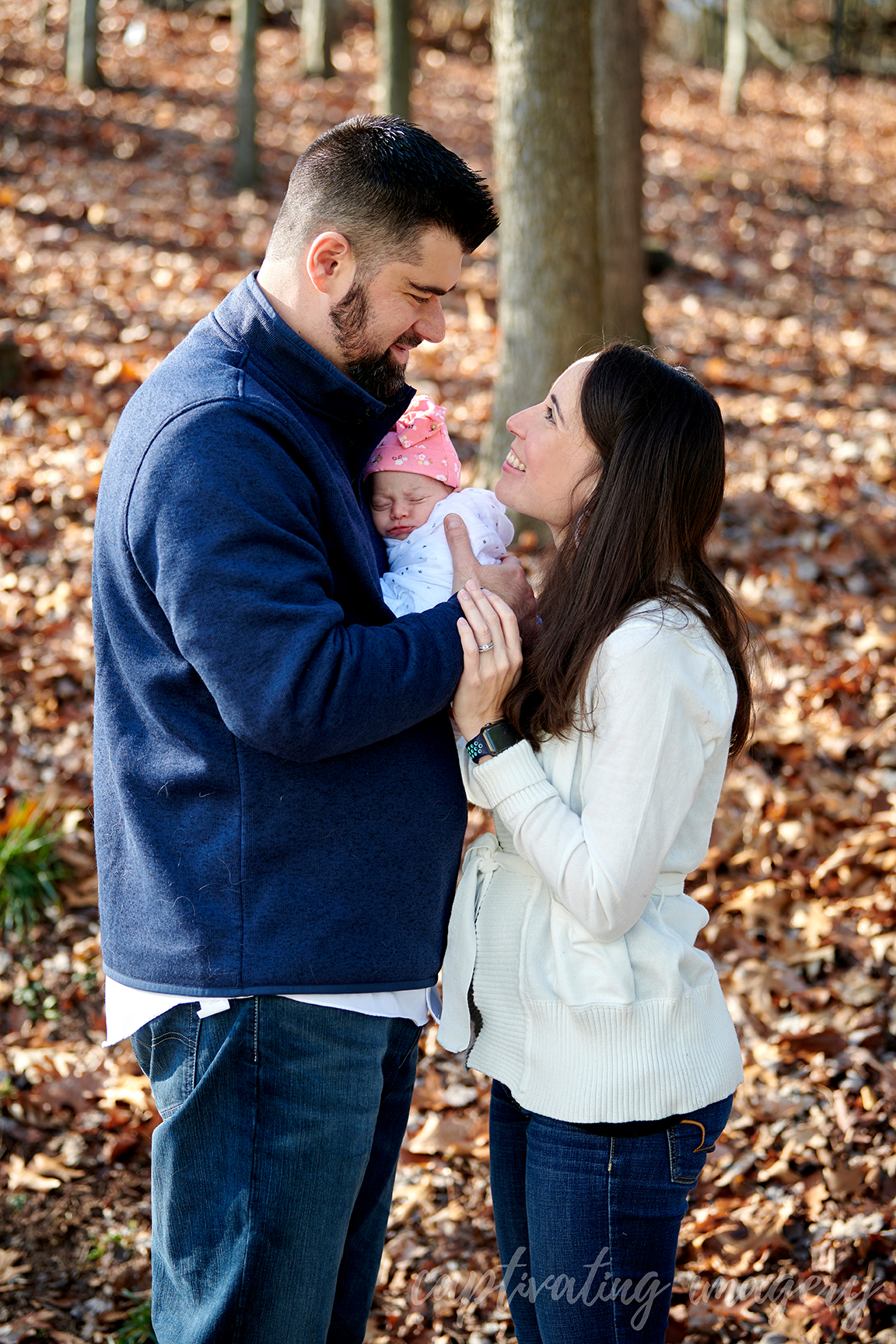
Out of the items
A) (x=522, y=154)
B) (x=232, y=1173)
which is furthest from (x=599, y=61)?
(x=232, y=1173)

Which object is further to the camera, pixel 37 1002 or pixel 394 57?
pixel 394 57

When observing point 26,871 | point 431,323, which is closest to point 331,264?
point 431,323

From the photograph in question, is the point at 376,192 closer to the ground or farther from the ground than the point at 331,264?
farther from the ground

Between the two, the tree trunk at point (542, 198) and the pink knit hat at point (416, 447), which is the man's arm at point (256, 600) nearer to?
the pink knit hat at point (416, 447)

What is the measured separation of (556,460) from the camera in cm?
242

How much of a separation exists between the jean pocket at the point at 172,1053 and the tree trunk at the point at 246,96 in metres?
13.7

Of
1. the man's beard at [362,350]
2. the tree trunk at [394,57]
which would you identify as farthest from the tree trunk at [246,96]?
the man's beard at [362,350]

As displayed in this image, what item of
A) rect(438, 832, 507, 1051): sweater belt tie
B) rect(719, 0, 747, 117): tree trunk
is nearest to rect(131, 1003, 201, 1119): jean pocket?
rect(438, 832, 507, 1051): sweater belt tie

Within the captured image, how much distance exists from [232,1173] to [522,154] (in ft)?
18.1

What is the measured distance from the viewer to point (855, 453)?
8008 millimetres

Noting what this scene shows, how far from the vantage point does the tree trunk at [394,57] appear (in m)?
12.0

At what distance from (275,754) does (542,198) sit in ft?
16.5

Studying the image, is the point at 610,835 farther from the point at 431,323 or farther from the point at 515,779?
the point at 431,323

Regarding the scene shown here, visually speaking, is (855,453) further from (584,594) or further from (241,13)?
(241,13)
